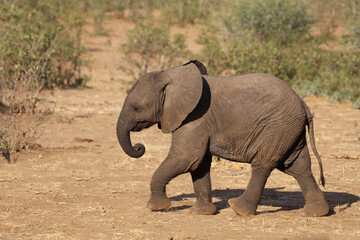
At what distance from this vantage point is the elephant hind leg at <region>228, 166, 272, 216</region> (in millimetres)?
6422

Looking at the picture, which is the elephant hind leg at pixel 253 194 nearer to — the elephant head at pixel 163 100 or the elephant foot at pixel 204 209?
the elephant foot at pixel 204 209

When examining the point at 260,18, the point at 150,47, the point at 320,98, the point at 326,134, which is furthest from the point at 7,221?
the point at 260,18

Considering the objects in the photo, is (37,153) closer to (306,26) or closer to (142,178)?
(142,178)

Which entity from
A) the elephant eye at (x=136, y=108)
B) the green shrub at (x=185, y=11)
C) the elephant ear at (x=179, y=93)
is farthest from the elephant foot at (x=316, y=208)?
the green shrub at (x=185, y=11)

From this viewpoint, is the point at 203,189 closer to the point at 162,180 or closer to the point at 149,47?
Result: the point at 162,180

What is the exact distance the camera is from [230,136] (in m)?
6.37

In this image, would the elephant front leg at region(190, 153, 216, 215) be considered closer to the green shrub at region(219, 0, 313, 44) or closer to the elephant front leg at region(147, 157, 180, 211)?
the elephant front leg at region(147, 157, 180, 211)

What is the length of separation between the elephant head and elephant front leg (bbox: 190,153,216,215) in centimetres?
61

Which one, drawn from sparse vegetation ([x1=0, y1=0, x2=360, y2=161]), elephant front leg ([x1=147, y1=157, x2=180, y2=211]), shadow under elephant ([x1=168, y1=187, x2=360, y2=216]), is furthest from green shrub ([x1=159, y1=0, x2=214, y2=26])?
elephant front leg ([x1=147, y1=157, x2=180, y2=211])

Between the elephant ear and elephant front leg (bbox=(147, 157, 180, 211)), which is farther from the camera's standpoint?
elephant front leg (bbox=(147, 157, 180, 211))

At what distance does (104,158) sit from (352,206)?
168 inches

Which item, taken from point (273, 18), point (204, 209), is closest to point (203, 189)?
point (204, 209)

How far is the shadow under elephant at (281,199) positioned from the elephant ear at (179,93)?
1090 mm

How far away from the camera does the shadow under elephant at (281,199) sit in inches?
278
